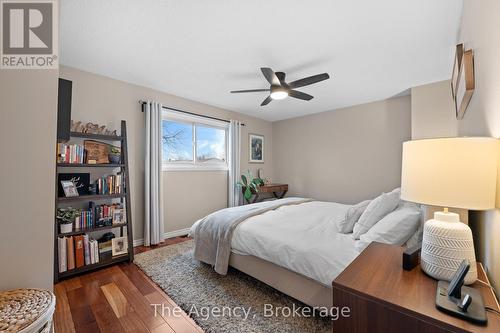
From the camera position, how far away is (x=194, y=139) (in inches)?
152

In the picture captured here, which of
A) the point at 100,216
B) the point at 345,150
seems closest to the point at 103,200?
the point at 100,216

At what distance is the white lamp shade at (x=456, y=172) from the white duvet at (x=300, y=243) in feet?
2.88

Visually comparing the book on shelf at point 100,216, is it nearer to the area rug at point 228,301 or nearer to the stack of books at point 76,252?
the stack of books at point 76,252

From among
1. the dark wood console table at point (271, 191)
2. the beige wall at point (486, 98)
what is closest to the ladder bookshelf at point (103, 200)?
the dark wood console table at point (271, 191)

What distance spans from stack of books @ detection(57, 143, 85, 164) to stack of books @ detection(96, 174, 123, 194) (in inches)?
11.9

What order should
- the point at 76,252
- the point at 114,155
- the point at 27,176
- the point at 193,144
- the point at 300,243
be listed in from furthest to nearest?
the point at 193,144, the point at 114,155, the point at 76,252, the point at 300,243, the point at 27,176

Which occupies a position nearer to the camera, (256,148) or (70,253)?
(70,253)

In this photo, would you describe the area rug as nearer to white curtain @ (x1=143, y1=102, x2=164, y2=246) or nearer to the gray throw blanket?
the gray throw blanket

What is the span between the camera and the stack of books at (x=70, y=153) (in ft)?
7.32

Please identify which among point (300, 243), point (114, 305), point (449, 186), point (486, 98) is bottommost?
point (114, 305)

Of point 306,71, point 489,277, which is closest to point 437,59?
point 306,71

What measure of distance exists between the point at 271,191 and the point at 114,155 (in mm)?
2895

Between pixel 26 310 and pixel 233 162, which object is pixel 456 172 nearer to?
pixel 26 310

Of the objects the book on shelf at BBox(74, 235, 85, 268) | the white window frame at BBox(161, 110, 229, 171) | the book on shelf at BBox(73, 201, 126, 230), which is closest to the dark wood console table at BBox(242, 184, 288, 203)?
the white window frame at BBox(161, 110, 229, 171)
